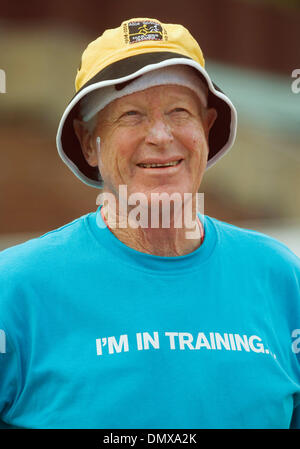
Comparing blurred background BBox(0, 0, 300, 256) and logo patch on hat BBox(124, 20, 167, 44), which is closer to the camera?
logo patch on hat BBox(124, 20, 167, 44)

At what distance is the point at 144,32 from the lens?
2.30 metres

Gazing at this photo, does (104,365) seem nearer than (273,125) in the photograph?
Yes

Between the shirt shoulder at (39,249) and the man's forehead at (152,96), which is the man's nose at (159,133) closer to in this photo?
the man's forehead at (152,96)

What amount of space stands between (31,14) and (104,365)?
815 cm

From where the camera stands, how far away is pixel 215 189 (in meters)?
10.1

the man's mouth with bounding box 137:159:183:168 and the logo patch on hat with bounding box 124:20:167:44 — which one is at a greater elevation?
the logo patch on hat with bounding box 124:20:167:44

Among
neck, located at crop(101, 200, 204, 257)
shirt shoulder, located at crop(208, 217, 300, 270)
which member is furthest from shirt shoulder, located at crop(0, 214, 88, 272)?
shirt shoulder, located at crop(208, 217, 300, 270)

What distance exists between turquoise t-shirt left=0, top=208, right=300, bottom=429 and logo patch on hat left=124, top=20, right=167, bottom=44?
699 millimetres

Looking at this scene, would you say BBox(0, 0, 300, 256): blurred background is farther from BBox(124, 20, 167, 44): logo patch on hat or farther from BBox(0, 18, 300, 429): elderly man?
BBox(124, 20, 167, 44): logo patch on hat

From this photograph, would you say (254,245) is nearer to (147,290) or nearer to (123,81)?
(147,290)

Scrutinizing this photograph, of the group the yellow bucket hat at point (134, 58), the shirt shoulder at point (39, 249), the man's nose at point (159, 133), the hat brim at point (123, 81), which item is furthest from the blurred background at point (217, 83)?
the man's nose at point (159, 133)

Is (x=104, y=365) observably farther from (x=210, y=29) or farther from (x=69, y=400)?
(x=210, y=29)

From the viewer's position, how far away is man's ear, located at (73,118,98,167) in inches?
97.1
